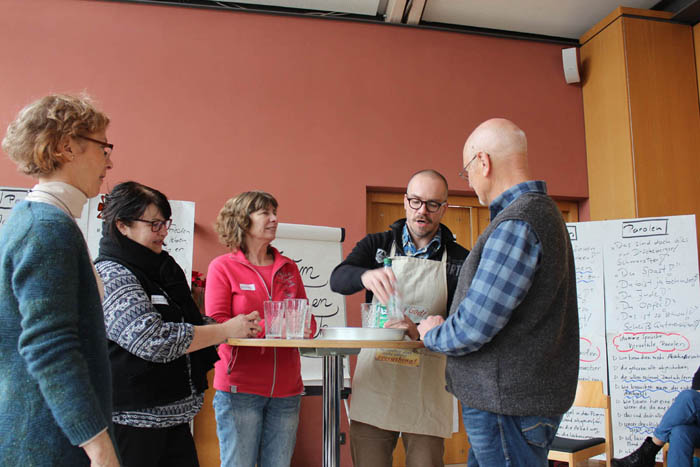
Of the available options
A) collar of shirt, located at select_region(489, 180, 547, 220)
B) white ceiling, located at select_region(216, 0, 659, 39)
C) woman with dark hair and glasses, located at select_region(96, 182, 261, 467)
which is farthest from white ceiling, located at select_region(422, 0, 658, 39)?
woman with dark hair and glasses, located at select_region(96, 182, 261, 467)

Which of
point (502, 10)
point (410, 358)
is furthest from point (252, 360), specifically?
point (502, 10)

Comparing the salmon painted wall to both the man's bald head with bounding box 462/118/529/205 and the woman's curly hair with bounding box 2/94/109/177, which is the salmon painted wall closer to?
the man's bald head with bounding box 462/118/529/205

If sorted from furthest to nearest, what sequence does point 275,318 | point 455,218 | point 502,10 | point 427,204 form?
point 455,218
point 502,10
point 427,204
point 275,318

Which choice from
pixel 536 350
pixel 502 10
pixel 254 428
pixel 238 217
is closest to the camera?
pixel 536 350

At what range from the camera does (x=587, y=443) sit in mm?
3025

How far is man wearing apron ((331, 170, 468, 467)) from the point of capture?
77.5 inches

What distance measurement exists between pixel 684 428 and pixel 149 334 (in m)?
2.98

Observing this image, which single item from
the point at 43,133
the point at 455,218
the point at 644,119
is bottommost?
the point at 43,133

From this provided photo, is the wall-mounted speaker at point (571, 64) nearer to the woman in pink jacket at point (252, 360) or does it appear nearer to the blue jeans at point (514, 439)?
the woman in pink jacket at point (252, 360)

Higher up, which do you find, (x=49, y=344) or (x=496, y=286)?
(x=496, y=286)

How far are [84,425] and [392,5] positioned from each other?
4.00 metres

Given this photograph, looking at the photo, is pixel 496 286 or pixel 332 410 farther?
pixel 332 410

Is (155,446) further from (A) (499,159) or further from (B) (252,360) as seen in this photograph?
(A) (499,159)

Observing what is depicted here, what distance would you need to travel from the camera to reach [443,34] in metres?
4.61
